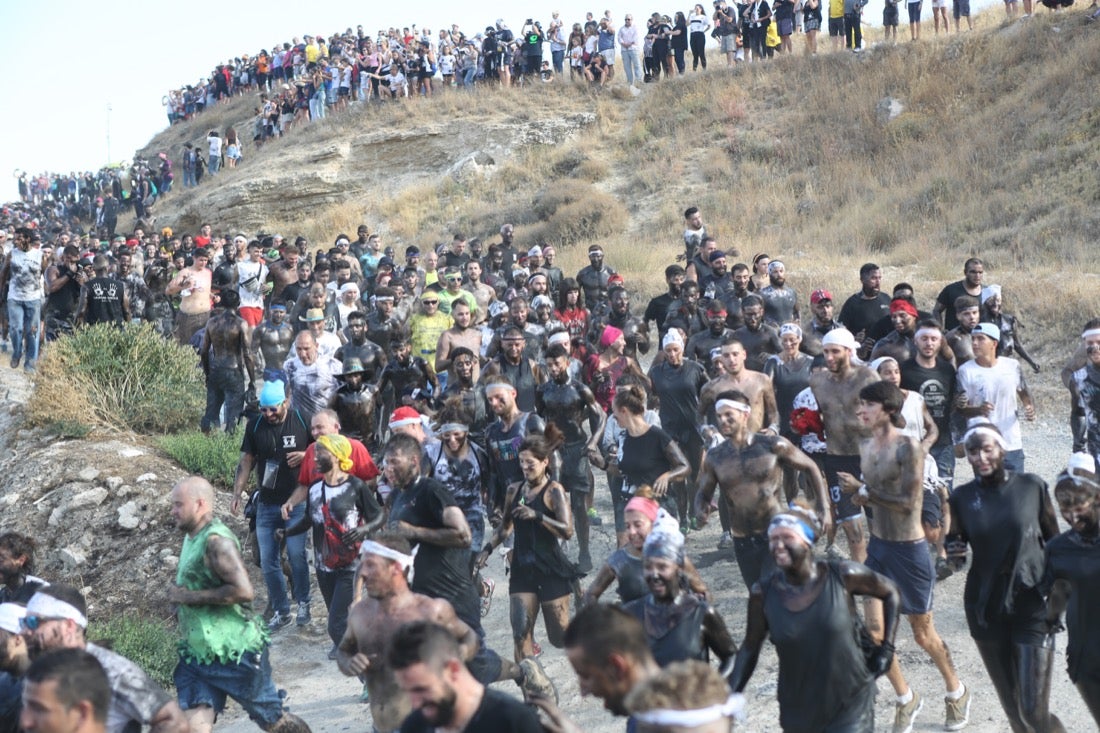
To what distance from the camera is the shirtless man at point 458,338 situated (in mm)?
11883

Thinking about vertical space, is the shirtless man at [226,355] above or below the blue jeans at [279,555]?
above

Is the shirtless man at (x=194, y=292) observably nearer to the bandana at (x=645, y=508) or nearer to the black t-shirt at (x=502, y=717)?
the bandana at (x=645, y=508)

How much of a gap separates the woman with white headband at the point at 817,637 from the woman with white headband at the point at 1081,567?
0.93 m

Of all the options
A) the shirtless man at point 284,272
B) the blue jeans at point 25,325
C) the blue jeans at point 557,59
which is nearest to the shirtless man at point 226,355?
the shirtless man at point 284,272

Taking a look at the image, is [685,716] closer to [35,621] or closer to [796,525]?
[796,525]

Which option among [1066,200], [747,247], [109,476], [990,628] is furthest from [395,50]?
[990,628]

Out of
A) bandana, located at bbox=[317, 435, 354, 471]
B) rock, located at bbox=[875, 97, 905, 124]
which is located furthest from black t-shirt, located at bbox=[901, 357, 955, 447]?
rock, located at bbox=[875, 97, 905, 124]

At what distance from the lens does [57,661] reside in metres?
4.19

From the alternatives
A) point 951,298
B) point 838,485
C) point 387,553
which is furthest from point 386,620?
A: point 951,298

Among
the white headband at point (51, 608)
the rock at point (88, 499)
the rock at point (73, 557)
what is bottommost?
the rock at point (73, 557)

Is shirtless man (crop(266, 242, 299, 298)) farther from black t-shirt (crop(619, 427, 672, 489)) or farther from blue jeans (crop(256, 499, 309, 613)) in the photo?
black t-shirt (crop(619, 427, 672, 489))

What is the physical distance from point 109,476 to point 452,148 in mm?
22790

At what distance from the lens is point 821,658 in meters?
5.16

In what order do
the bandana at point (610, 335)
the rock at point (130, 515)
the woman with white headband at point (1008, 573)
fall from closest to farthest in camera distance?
1. the woman with white headband at point (1008, 573)
2. the bandana at point (610, 335)
3. the rock at point (130, 515)
